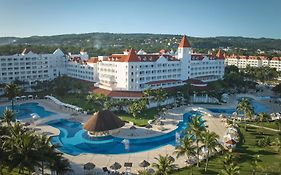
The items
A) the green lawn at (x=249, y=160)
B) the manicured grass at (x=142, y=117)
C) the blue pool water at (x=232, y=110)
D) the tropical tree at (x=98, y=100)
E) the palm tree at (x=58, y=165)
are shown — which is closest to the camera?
the palm tree at (x=58, y=165)

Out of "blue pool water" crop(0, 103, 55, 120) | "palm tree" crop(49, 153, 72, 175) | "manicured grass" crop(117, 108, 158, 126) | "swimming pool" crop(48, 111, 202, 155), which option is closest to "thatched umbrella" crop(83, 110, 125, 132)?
"swimming pool" crop(48, 111, 202, 155)

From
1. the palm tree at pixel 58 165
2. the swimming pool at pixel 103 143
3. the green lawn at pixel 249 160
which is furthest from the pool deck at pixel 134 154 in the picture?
the palm tree at pixel 58 165

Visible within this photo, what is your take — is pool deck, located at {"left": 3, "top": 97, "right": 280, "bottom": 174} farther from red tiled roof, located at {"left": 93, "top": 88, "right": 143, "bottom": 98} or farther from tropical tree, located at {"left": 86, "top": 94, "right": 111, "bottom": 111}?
red tiled roof, located at {"left": 93, "top": 88, "right": 143, "bottom": 98}

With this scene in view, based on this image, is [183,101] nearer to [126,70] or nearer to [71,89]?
[126,70]

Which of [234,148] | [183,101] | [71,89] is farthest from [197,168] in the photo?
[71,89]

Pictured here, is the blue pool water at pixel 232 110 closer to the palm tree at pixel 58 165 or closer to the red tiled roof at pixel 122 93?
the red tiled roof at pixel 122 93

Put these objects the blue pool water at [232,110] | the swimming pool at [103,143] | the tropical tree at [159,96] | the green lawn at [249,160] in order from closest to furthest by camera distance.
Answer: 1. the green lawn at [249,160]
2. the swimming pool at [103,143]
3. the tropical tree at [159,96]
4. the blue pool water at [232,110]

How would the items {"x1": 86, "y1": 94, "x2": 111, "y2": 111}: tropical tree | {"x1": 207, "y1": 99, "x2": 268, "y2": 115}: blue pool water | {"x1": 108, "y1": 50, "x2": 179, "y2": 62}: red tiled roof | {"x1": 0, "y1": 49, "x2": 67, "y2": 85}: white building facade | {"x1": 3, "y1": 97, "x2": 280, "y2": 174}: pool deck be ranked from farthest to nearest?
{"x1": 0, "y1": 49, "x2": 67, "y2": 85}: white building facade
{"x1": 108, "y1": 50, "x2": 179, "y2": 62}: red tiled roof
{"x1": 207, "y1": 99, "x2": 268, "y2": 115}: blue pool water
{"x1": 86, "y1": 94, "x2": 111, "y2": 111}: tropical tree
{"x1": 3, "y1": 97, "x2": 280, "y2": 174}: pool deck

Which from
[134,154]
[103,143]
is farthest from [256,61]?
[134,154]
